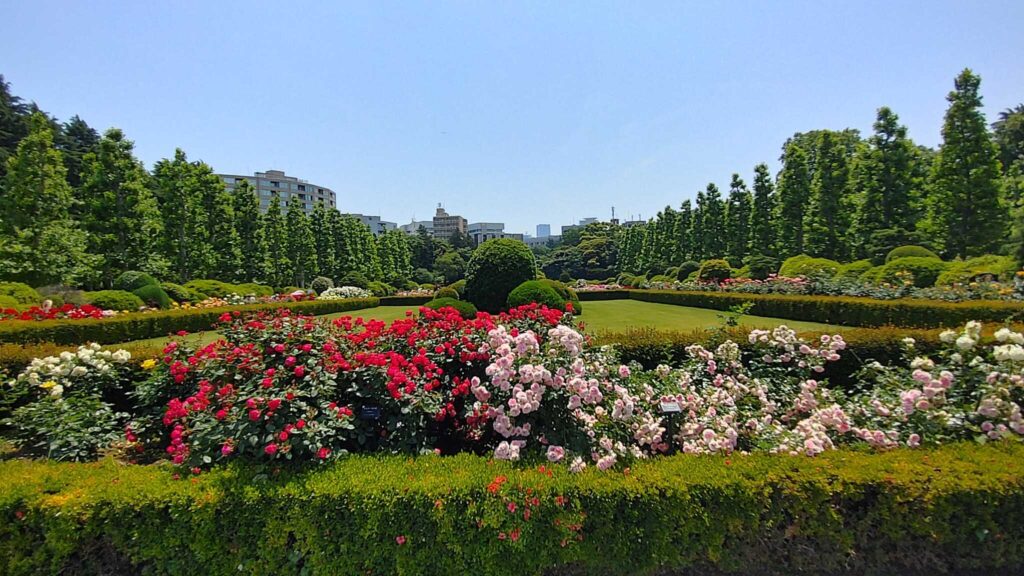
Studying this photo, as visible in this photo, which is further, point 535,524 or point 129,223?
point 129,223

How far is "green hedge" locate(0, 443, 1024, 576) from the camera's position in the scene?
236 cm

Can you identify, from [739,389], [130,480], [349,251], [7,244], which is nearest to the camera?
[130,480]

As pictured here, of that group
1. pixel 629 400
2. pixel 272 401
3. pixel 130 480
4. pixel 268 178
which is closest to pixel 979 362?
pixel 629 400

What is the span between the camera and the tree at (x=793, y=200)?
24156 mm

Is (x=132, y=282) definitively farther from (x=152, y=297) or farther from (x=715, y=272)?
(x=715, y=272)

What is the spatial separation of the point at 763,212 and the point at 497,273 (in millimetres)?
21942

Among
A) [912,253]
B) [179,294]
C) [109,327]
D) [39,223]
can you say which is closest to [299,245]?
[179,294]

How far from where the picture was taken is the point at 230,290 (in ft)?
66.0

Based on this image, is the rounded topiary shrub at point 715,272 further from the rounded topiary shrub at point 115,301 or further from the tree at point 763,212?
the rounded topiary shrub at point 115,301

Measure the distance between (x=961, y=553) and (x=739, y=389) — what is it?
1.77m

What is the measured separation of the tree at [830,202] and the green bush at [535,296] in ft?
62.9

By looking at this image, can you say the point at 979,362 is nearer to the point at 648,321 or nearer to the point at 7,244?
the point at 648,321

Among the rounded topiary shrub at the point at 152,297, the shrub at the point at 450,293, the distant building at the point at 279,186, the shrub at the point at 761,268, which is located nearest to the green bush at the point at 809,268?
the shrub at the point at 761,268

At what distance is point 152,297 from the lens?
14906 millimetres
